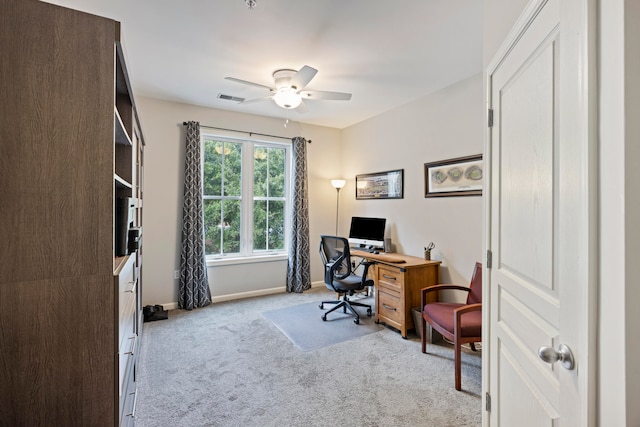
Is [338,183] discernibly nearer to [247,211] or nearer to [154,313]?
[247,211]

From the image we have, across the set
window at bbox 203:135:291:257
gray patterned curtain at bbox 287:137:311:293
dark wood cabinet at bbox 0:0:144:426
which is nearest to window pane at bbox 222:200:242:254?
window at bbox 203:135:291:257

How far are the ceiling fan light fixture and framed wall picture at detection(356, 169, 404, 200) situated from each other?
1810 mm

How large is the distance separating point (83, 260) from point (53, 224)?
155mm

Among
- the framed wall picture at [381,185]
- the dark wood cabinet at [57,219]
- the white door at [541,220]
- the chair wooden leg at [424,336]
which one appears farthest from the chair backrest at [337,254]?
the dark wood cabinet at [57,219]

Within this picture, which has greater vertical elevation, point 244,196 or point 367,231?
point 244,196

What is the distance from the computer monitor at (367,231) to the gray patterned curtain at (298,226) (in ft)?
2.52

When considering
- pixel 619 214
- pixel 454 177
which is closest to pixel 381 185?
pixel 454 177

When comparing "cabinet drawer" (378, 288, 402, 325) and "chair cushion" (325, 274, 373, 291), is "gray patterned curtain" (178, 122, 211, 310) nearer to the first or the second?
"chair cushion" (325, 274, 373, 291)

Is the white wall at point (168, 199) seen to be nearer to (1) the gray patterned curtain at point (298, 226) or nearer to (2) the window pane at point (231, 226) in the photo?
(2) the window pane at point (231, 226)

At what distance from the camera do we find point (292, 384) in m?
2.27

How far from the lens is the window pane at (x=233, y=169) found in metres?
4.44

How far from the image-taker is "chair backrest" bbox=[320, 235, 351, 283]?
3.44 metres

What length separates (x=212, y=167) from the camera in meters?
4.35

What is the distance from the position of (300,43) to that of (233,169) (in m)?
2.40
